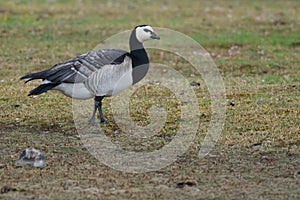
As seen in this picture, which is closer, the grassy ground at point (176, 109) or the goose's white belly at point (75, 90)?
the grassy ground at point (176, 109)

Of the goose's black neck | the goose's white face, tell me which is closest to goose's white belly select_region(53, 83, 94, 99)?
the goose's black neck

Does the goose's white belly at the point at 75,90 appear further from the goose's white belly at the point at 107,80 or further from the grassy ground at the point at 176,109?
the grassy ground at the point at 176,109

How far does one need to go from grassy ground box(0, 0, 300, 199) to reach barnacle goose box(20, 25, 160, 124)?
48cm

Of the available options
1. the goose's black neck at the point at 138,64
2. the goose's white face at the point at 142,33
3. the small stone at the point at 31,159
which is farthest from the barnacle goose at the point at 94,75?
the small stone at the point at 31,159

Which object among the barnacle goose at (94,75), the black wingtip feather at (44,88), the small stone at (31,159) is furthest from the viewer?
the barnacle goose at (94,75)

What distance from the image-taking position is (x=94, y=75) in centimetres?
875

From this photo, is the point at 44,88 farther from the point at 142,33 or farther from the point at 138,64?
the point at 142,33

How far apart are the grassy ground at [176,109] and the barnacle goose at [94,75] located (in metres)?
0.48

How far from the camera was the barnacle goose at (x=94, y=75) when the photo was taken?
861cm

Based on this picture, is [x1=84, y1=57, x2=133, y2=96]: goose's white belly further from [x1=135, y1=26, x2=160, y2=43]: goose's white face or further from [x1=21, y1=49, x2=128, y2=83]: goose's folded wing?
[x1=135, y1=26, x2=160, y2=43]: goose's white face

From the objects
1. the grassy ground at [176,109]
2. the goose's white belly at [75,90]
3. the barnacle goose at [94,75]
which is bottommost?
the grassy ground at [176,109]

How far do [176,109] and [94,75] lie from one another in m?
1.48

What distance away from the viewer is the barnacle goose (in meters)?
8.61

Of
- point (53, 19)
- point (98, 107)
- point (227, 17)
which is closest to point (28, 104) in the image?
point (98, 107)
